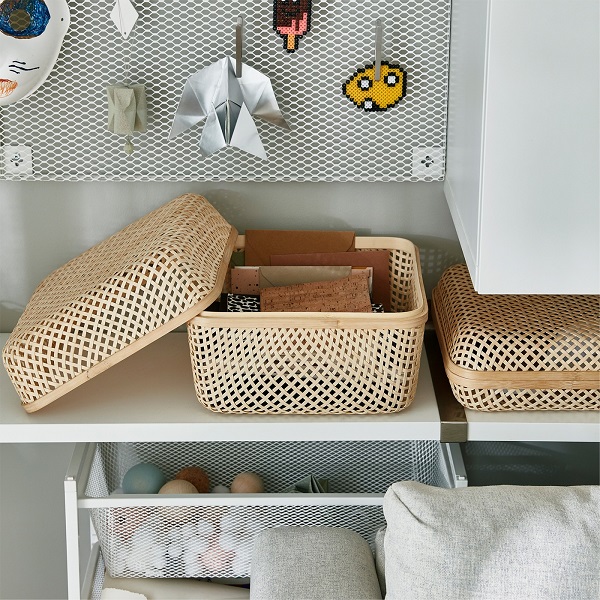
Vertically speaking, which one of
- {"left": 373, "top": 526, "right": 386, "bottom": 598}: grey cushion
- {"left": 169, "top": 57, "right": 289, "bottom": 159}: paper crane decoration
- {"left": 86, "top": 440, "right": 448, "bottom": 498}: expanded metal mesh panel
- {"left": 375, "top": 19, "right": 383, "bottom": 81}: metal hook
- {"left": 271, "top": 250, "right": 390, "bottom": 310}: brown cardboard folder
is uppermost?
Result: {"left": 375, "top": 19, "right": 383, "bottom": 81}: metal hook

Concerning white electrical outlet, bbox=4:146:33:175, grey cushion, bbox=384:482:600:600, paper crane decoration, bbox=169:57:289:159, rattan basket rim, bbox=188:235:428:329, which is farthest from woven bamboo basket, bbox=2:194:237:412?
grey cushion, bbox=384:482:600:600

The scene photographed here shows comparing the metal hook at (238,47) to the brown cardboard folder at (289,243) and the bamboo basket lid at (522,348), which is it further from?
the bamboo basket lid at (522,348)

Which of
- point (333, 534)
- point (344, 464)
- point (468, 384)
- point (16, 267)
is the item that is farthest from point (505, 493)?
point (16, 267)

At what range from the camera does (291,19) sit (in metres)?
1.46

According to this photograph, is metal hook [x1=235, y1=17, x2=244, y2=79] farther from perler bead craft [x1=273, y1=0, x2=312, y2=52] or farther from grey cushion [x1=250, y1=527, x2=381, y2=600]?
grey cushion [x1=250, y1=527, x2=381, y2=600]

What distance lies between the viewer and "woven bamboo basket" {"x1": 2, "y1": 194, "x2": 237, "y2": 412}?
4.13ft

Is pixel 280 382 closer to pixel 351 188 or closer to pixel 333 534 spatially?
pixel 333 534

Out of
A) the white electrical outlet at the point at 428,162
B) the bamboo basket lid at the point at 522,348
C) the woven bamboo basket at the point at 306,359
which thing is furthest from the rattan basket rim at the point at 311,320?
the white electrical outlet at the point at 428,162

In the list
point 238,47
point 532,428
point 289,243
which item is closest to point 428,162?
point 289,243

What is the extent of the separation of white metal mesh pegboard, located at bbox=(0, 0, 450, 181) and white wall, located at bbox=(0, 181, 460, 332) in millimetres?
34

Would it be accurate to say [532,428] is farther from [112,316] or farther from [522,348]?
[112,316]

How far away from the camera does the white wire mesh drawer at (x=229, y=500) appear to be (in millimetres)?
1446

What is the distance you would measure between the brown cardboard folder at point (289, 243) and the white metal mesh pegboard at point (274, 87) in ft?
0.32

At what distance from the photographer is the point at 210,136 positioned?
4.83ft
